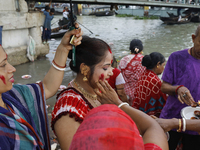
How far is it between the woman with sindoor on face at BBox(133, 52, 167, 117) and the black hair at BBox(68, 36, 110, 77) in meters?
1.49

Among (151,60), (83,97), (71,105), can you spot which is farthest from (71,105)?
(151,60)

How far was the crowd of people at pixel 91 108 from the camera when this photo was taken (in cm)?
59

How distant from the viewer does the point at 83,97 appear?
1.58 metres

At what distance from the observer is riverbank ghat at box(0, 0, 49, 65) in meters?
6.11

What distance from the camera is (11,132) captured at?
1111mm

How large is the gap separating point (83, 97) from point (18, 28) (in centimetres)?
596

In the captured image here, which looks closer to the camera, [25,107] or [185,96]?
[25,107]

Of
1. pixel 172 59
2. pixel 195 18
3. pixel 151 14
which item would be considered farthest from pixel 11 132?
pixel 151 14

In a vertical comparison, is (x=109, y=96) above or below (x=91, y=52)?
below

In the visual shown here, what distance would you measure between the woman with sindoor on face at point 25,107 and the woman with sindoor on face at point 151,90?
170 centimetres

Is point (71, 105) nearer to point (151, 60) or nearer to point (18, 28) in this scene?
point (151, 60)

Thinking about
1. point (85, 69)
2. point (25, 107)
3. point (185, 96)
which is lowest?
point (185, 96)

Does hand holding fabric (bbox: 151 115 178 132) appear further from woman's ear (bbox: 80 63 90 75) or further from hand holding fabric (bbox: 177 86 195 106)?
woman's ear (bbox: 80 63 90 75)

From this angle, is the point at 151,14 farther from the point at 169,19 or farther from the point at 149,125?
the point at 149,125
